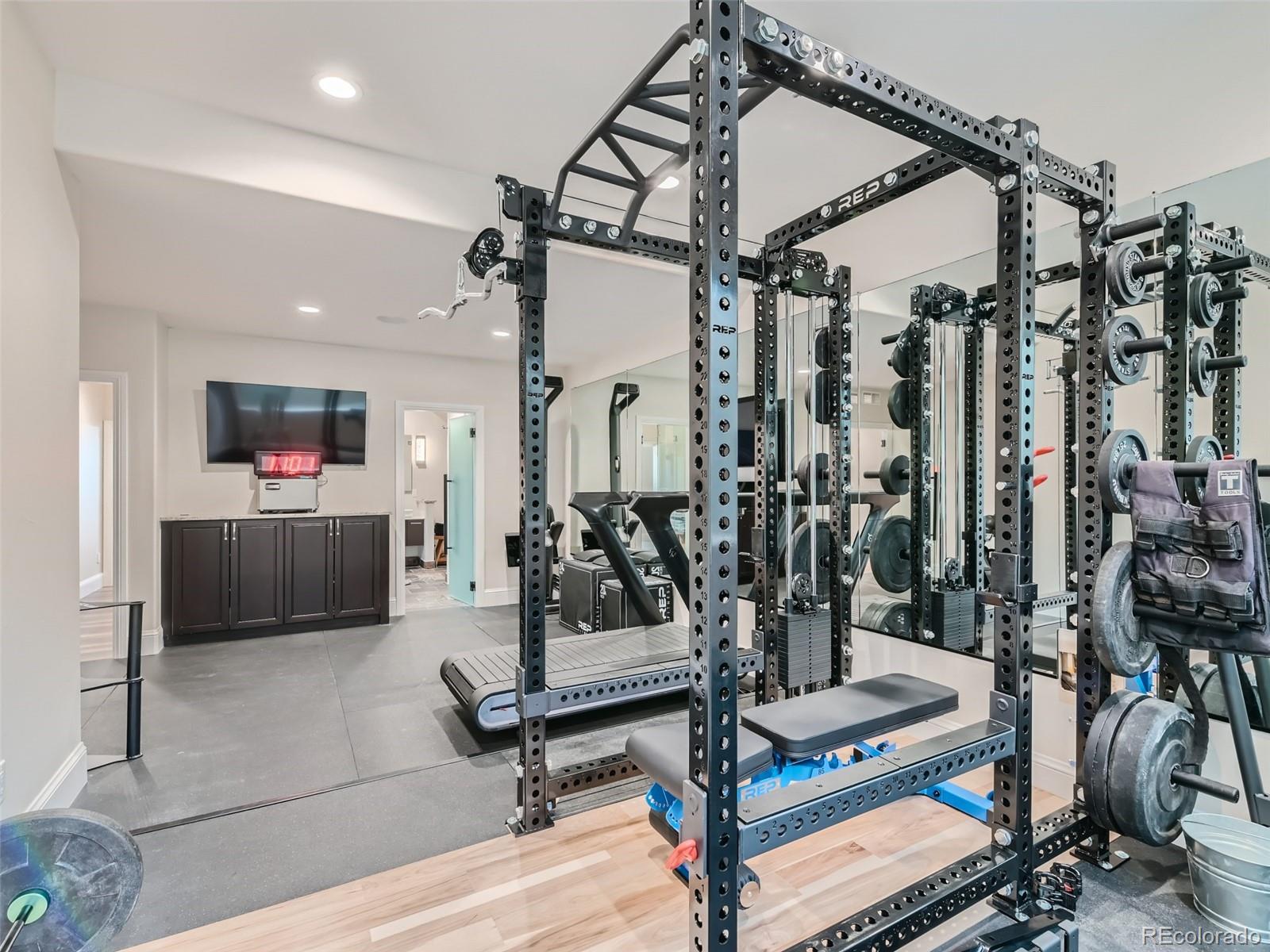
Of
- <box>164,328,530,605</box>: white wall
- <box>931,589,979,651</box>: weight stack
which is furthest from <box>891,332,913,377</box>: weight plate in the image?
<box>164,328,530,605</box>: white wall

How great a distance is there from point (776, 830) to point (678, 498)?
1939mm

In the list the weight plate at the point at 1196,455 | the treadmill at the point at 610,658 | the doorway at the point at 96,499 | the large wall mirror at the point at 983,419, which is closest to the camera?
the weight plate at the point at 1196,455

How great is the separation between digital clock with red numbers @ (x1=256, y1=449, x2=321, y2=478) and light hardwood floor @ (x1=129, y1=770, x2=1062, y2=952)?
4692mm

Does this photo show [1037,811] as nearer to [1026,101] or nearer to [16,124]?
[1026,101]

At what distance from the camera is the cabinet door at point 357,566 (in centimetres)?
548

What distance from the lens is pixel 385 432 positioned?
623 centimetres

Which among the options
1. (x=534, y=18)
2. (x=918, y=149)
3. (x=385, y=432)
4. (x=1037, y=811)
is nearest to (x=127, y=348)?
(x=385, y=432)

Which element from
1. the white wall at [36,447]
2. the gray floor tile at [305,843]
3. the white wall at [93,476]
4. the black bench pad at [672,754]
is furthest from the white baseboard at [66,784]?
the white wall at [93,476]

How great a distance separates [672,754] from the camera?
1440 mm

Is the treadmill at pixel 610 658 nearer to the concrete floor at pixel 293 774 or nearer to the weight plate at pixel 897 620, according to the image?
the concrete floor at pixel 293 774

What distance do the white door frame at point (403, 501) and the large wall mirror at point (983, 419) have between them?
12.3 feet

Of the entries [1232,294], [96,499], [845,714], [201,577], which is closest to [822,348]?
[1232,294]

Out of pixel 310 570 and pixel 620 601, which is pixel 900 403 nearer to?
pixel 620 601

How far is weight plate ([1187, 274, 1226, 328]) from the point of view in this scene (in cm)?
186
